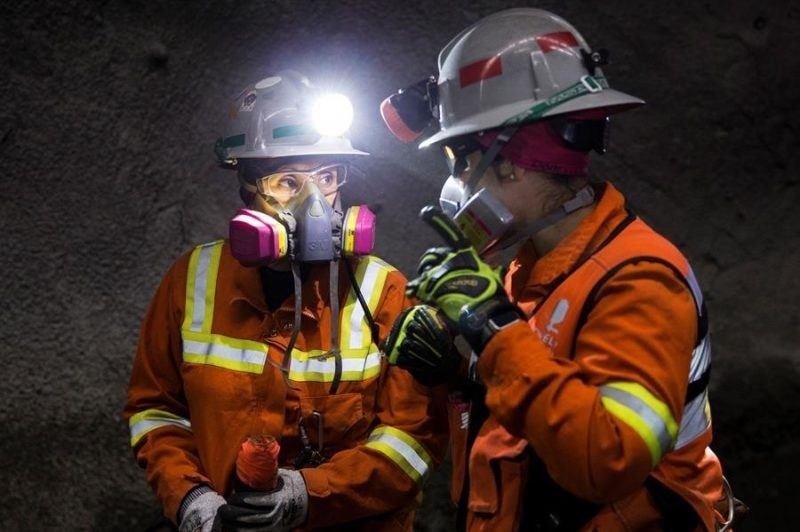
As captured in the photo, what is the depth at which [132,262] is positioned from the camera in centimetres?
341

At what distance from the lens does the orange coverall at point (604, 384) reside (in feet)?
5.13

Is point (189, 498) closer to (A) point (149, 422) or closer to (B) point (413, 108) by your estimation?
(A) point (149, 422)

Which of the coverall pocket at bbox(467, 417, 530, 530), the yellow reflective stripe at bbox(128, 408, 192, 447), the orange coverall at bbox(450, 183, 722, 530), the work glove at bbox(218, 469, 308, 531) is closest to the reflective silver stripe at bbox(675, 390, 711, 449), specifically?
the orange coverall at bbox(450, 183, 722, 530)

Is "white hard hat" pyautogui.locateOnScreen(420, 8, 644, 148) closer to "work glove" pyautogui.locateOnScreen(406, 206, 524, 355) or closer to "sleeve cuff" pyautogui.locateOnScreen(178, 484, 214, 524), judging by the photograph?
"work glove" pyautogui.locateOnScreen(406, 206, 524, 355)

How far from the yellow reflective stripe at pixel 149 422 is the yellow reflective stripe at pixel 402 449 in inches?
22.6

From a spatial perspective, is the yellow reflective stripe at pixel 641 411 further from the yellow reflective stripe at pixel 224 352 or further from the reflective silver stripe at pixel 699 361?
the yellow reflective stripe at pixel 224 352

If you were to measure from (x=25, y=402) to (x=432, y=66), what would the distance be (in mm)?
2247

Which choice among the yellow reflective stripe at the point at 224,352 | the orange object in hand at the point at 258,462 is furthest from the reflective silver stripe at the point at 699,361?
the yellow reflective stripe at the point at 224,352

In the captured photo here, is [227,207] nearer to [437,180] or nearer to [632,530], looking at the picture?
[437,180]

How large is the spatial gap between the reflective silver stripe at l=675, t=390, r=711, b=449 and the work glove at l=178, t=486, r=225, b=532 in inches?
47.9

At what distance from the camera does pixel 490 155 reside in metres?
1.92

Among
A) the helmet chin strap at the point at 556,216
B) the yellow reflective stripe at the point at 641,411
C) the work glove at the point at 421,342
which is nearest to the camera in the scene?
the yellow reflective stripe at the point at 641,411

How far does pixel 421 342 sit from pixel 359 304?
0.40 metres

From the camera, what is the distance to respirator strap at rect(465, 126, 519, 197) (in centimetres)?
190
